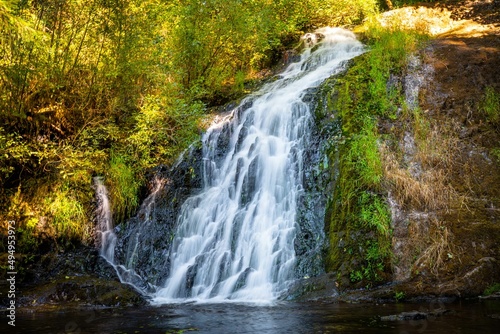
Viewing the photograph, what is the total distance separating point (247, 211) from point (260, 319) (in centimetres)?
334

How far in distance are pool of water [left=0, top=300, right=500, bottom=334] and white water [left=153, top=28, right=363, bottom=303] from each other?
0.97m

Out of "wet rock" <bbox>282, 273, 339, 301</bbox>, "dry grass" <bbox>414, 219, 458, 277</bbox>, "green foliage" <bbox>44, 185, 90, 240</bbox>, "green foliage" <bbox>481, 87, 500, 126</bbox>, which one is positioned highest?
"green foliage" <bbox>481, 87, 500, 126</bbox>

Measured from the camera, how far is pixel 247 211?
912cm

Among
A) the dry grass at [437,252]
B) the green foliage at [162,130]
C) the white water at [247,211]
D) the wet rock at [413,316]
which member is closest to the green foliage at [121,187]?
the green foliage at [162,130]

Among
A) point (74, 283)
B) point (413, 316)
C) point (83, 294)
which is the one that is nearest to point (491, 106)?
point (413, 316)

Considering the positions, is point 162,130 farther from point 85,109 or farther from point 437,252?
point 437,252

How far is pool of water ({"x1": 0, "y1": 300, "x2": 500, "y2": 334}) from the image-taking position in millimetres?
5172

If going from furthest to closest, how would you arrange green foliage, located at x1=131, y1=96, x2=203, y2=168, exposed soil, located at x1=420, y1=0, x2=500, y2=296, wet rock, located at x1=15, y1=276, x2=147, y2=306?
green foliage, located at x1=131, y1=96, x2=203, y2=168 < wet rock, located at x1=15, y1=276, x2=147, y2=306 < exposed soil, located at x1=420, y1=0, x2=500, y2=296

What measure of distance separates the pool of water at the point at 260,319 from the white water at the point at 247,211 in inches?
38.0

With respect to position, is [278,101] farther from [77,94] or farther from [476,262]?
[476,262]

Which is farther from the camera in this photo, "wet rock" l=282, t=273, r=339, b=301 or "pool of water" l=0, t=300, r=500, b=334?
"wet rock" l=282, t=273, r=339, b=301

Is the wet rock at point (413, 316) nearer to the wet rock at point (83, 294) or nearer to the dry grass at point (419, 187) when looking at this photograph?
the dry grass at point (419, 187)

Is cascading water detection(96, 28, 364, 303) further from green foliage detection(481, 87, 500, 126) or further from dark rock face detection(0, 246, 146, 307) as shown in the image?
green foliage detection(481, 87, 500, 126)

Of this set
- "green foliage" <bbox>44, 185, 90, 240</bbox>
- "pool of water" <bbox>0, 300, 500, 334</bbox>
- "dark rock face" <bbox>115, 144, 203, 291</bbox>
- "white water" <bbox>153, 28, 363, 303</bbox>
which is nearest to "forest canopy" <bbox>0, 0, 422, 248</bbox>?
"green foliage" <bbox>44, 185, 90, 240</bbox>
